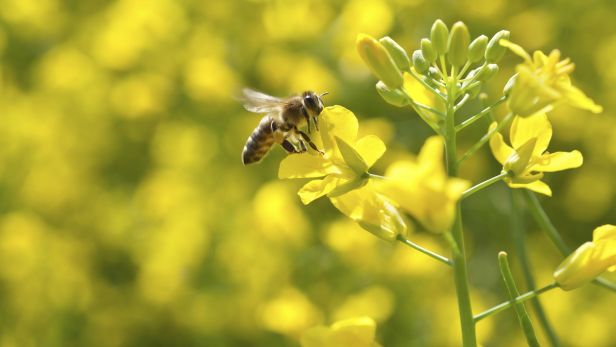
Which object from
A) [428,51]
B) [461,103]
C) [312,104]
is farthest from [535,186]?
[312,104]

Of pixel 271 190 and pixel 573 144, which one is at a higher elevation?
pixel 573 144

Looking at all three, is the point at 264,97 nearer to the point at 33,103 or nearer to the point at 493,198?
the point at 493,198

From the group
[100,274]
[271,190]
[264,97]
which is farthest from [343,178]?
[100,274]

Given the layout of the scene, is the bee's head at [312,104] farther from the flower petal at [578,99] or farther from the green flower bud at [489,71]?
the flower petal at [578,99]

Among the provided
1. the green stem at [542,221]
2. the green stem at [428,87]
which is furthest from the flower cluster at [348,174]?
the green stem at [542,221]

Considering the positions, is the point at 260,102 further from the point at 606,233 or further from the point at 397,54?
the point at 606,233

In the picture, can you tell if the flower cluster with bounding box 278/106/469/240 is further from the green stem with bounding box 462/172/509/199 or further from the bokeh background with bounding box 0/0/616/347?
the bokeh background with bounding box 0/0/616/347
